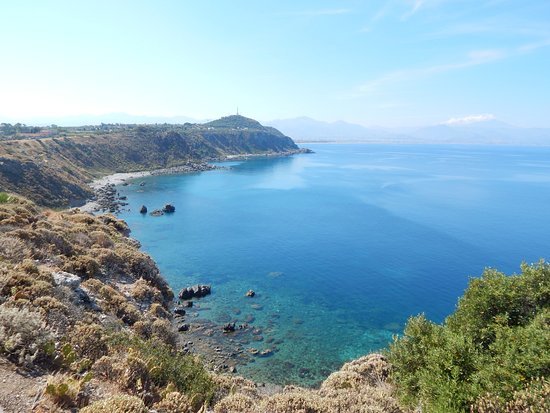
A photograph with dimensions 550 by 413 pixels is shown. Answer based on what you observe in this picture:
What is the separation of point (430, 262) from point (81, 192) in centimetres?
8544

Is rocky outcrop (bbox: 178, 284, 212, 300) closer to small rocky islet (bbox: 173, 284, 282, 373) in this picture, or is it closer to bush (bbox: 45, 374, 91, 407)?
small rocky islet (bbox: 173, 284, 282, 373)

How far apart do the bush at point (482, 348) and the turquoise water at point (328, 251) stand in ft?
54.6

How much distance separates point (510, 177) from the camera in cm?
16862

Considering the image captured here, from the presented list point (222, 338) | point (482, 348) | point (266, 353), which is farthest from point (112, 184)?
point (482, 348)

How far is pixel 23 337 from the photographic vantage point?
12.5 metres

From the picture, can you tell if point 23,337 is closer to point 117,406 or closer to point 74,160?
point 117,406

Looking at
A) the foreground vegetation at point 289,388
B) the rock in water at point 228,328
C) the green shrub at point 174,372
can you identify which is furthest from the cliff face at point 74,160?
the green shrub at point 174,372

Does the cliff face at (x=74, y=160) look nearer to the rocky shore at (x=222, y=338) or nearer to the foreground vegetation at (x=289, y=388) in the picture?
the rocky shore at (x=222, y=338)

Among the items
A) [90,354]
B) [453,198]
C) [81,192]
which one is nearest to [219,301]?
[90,354]

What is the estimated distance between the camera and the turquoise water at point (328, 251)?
40.7 meters

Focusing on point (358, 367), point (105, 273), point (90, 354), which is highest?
point (90, 354)

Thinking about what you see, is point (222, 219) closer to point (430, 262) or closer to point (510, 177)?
point (430, 262)

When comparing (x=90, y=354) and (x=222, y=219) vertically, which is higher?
(x=90, y=354)

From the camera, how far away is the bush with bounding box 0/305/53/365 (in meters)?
11.7
